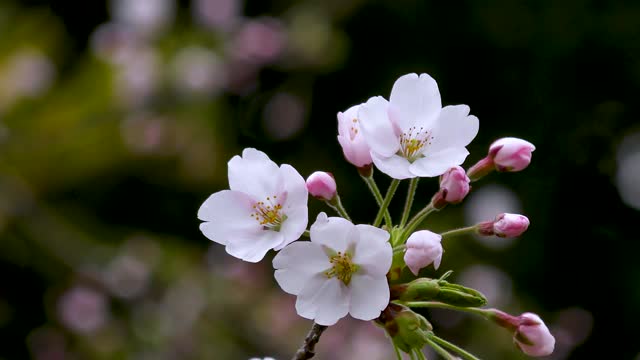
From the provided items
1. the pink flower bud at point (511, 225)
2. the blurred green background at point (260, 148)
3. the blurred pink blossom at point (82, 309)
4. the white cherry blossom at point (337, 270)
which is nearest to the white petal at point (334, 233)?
the white cherry blossom at point (337, 270)

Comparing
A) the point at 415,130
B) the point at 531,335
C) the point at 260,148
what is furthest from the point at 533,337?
the point at 260,148

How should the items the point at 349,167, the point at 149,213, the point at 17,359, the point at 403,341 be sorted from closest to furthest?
1. the point at 403,341
2. the point at 17,359
3. the point at 149,213
4. the point at 349,167

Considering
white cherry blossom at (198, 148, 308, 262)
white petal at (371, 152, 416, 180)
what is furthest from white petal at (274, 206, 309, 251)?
white petal at (371, 152, 416, 180)

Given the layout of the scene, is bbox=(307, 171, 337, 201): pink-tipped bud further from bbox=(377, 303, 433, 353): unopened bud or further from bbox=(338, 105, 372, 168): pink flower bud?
bbox=(377, 303, 433, 353): unopened bud

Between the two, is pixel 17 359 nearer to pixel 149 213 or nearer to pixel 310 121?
pixel 149 213

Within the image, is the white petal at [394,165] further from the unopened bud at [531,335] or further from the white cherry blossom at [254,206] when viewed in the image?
the unopened bud at [531,335]

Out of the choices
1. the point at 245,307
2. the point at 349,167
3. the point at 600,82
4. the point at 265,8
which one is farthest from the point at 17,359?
the point at 600,82
